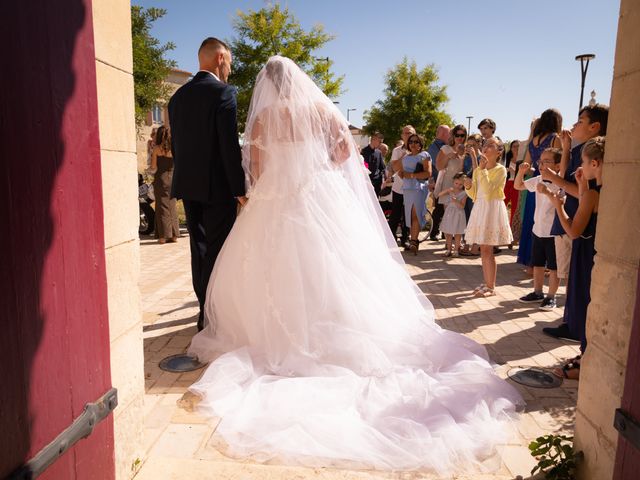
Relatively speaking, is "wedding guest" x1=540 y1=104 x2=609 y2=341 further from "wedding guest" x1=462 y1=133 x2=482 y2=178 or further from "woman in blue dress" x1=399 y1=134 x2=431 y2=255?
"woman in blue dress" x1=399 y1=134 x2=431 y2=255

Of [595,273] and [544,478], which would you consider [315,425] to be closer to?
[544,478]

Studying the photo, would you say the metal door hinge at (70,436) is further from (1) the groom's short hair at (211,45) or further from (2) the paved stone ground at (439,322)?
(1) the groom's short hair at (211,45)

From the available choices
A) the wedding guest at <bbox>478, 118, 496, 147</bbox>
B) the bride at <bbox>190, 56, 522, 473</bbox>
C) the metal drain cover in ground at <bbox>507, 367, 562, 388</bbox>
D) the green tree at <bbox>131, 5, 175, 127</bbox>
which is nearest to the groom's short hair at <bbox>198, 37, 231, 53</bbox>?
the bride at <bbox>190, 56, 522, 473</bbox>

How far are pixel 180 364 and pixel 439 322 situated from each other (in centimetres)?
264

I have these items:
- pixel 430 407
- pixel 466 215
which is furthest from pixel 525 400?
pixel 466 215

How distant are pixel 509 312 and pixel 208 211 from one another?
346 cm

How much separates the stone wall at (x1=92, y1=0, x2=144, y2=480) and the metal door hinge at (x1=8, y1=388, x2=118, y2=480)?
254 mm

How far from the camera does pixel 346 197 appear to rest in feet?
13.0

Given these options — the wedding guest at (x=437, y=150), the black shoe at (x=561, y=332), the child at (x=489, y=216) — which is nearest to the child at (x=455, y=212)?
the wedding guest at (x=437, y=150)

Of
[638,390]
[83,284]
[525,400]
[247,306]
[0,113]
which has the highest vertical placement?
[0,113]

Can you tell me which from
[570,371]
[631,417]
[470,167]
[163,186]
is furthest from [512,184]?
[631,417]

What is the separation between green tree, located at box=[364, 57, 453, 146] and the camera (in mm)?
30361

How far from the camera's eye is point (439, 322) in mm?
4965

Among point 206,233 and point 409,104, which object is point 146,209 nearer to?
point 206,233
